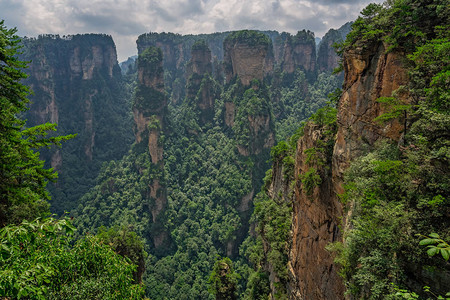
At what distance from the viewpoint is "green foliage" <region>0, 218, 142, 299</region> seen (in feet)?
13.9

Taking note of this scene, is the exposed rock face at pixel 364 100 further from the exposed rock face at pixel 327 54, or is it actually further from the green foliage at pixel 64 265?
the exposed rock face at pixel 327 54

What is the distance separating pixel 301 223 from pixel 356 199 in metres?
8.52

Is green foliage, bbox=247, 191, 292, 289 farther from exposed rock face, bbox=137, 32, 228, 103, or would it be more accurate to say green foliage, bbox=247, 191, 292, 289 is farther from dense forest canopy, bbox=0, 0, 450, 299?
exposed rock face, bbox=137, 32, 228, 103

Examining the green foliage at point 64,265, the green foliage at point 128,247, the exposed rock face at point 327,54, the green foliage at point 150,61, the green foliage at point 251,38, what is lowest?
the green foliage at point 128,247

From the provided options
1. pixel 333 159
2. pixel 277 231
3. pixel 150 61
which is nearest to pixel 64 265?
pixel 333 159

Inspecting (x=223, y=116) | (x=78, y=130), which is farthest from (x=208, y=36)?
(x=78, y=130)

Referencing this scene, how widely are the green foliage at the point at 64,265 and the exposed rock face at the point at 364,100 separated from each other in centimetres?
1061

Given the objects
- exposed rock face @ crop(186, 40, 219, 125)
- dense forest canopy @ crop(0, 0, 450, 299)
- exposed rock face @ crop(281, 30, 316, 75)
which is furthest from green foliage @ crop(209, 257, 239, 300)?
exposed rock face @ crop(281, 30, 316, 75)

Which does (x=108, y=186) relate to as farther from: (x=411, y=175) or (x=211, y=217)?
(x=411, y=175)

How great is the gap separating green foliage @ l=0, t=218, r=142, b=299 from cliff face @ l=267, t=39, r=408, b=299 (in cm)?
999

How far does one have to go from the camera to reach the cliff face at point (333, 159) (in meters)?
11.0

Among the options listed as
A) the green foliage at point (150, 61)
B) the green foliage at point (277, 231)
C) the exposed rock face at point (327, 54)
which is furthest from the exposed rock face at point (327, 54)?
the green foliage at point (277, 231)

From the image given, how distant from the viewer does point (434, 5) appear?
9328 millimetres

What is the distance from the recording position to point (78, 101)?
88.2m
